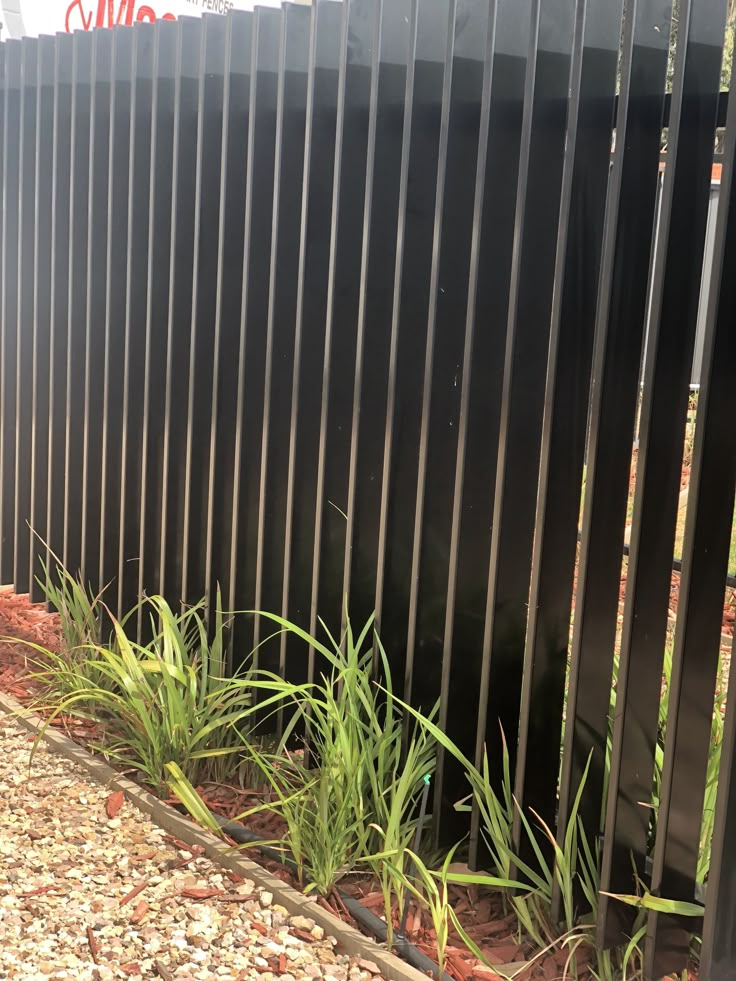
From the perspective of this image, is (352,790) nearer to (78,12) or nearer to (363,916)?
(363,916)

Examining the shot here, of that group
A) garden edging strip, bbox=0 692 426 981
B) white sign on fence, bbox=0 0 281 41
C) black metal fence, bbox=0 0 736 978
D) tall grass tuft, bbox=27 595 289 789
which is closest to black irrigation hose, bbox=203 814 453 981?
garden edging strip, bbox=0 692 426 981

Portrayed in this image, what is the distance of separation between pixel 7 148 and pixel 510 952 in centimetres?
429

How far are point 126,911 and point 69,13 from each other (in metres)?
7.34

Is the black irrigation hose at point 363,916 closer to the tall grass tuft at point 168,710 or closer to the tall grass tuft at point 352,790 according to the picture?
the tall grass tuft at point 352,790

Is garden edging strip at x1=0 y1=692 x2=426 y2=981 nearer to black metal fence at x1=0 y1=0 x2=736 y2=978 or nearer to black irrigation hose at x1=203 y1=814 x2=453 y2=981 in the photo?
black irrigation hose at x1=203 y1=814 x2=453 y2=981

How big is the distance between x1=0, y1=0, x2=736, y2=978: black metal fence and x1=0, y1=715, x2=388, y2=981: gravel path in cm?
61

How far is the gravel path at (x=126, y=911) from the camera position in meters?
2.34

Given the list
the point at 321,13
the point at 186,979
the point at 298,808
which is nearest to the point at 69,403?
the point at 321,13

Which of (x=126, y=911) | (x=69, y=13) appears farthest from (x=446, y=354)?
(x=69, y=13)

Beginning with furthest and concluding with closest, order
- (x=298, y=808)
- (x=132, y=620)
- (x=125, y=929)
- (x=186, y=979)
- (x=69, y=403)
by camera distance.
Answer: (x=69, y=403)
(x=132, y=620)
(x=298, y=808)
(x=125, y=929)
(x=186, y=979)

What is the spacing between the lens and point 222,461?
12.1 ft

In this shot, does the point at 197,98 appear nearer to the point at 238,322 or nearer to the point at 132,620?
the point at 238,322

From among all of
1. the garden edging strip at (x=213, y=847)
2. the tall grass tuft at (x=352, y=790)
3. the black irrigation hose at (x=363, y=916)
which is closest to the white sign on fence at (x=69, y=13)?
the garden edging strip at (x=213, y=847)

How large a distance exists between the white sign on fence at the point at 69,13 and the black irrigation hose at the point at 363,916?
645cm
